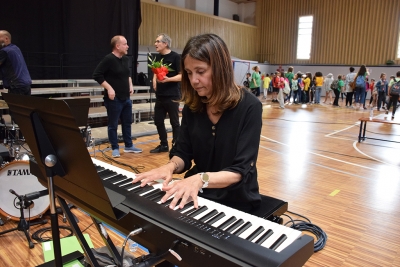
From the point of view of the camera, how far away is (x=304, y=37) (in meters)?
19.4

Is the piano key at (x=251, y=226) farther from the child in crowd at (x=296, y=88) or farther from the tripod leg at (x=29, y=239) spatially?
the child in crowd at (x=296, y=88)

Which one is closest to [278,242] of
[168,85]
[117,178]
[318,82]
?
[117,178]

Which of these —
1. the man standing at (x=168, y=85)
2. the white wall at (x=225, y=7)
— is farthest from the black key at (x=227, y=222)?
the white wall at (x=225, y=7)

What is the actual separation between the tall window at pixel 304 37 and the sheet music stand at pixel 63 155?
1990 cm

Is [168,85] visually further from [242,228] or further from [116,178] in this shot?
[242,228]

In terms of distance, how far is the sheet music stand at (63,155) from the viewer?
99 centimetres

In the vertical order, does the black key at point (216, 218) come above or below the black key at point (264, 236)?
above

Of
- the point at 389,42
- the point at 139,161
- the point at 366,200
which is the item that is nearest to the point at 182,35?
the point at 389,42

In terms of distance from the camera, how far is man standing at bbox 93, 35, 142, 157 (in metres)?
4.54

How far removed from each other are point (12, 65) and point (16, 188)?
8.96 feet

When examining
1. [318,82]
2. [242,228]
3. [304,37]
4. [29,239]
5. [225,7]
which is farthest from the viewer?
[225,7]

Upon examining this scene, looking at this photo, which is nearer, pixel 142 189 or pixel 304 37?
pixel 142 189

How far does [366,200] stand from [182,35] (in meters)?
14.2

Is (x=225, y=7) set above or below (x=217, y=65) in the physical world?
above
